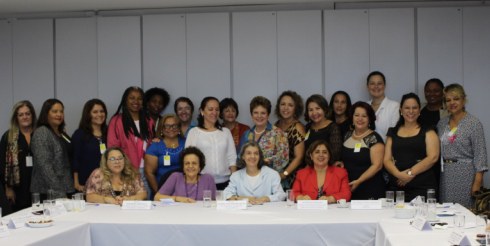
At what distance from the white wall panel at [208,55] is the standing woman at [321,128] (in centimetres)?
130

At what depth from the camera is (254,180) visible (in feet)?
17.2

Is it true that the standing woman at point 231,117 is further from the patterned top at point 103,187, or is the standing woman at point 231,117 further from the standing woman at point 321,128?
the patterned top at point 103,187

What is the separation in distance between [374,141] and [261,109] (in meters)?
1.07

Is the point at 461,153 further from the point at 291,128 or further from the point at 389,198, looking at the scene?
the point at 291,128

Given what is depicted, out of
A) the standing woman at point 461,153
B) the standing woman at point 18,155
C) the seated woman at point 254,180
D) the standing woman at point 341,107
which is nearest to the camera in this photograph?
the seated woman at point 254,180

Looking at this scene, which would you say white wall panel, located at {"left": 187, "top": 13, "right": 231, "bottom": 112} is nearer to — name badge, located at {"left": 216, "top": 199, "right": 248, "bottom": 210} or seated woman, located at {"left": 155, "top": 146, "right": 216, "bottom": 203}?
seated woman, located at {"left": 155, "top": 146, "right": 216, "bottom": 203}

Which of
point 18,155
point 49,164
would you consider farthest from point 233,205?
point 18,155

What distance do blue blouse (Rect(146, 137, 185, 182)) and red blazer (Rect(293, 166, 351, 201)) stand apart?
3.99ft

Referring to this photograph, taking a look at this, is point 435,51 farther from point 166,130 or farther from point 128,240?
point 128,240

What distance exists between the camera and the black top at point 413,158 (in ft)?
17.3

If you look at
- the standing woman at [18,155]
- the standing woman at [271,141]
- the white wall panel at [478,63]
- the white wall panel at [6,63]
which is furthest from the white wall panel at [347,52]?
the white wall panel at [6,63]

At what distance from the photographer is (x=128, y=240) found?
168 inches

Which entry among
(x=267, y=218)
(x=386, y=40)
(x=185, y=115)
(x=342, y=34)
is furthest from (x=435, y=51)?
(x=267, y=218)

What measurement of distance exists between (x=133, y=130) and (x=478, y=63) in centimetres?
362
